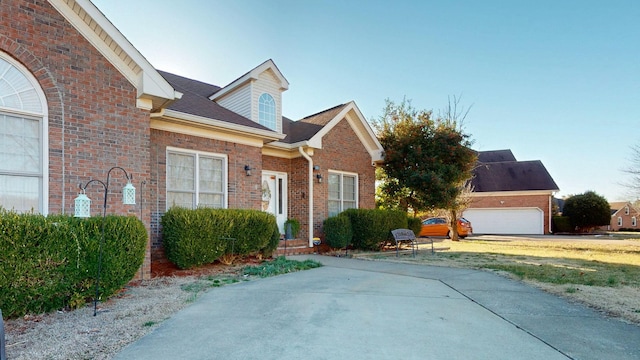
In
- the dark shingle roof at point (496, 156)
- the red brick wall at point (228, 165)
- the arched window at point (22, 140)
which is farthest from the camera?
the dark shingle roof at point (496, 156)

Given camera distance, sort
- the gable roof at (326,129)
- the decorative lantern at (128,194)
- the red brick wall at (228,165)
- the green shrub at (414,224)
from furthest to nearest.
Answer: the green shrub at (414,224) → the gable roof at (326,129) → the red brick wall at (228,165) → the decorative lantern at (128,194)

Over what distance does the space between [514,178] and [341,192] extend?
2358cm

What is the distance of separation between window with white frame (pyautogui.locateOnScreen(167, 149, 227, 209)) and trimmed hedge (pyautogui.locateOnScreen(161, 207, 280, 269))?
3.24 feet

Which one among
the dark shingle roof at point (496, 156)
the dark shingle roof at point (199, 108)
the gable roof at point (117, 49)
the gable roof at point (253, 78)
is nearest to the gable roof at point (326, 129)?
the dark shingle roof at point (199, 108)

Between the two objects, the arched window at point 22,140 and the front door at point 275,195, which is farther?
the front door at point 275,195

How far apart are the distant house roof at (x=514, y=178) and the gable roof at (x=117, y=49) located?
2727cm

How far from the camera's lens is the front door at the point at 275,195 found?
12766mm

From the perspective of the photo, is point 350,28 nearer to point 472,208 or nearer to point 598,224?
point 472,208

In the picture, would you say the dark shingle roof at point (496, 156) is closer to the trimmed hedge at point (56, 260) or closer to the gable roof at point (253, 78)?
the gable roof at point (253, 78)

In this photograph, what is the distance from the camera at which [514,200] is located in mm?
30141

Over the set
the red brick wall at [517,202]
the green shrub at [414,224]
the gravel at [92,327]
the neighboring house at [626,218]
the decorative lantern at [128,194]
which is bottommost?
the neighboring house at [626,218]

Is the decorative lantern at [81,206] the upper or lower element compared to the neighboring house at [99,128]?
lower

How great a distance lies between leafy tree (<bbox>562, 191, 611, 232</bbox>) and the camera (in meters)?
30.8

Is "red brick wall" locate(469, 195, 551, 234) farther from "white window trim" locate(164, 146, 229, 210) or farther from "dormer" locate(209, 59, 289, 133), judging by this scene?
"white window trim" locate(164, 146, 229, 210)
